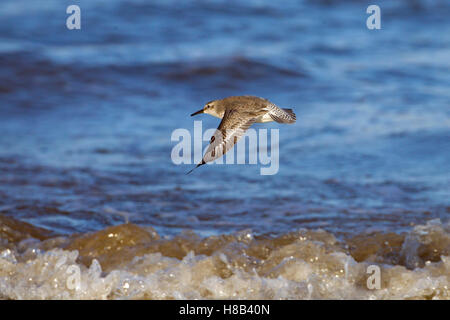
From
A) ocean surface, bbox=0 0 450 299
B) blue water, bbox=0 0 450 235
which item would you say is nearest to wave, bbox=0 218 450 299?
ocean surface, bbox=0 0 450 299

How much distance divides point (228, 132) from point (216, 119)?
3.80m

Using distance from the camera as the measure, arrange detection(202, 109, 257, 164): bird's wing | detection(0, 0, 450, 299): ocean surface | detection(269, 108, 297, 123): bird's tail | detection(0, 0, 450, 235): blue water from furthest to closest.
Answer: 1. detection(0, 0, 450, 235): blue water
2. detection(0, 0, 450, 299): ocean surface
3. detection(269, 108, 297, 123): bird's tail
4. detection(202, 109, 257, 164): bird's wing

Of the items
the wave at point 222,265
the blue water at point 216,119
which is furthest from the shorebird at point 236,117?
the blue water at point 216,119

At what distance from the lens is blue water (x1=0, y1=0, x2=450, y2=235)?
19.1 feet

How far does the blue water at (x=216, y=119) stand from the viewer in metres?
5.81

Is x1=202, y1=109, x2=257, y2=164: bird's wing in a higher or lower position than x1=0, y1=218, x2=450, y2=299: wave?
higher

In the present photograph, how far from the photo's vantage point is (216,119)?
767 centimetres

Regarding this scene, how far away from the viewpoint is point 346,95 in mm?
8352

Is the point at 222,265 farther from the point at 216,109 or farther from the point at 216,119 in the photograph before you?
the point at 216,119

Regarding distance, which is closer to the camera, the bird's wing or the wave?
the bird's wing

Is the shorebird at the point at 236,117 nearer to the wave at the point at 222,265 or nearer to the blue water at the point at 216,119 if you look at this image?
the wave at the point at 222,265

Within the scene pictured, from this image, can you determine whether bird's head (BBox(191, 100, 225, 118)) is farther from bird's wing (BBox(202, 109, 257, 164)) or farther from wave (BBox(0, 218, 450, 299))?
wave (BBox(0, 218, 450, 299))

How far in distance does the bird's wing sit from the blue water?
4.88ft

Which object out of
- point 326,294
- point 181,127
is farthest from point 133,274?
point 181,127
